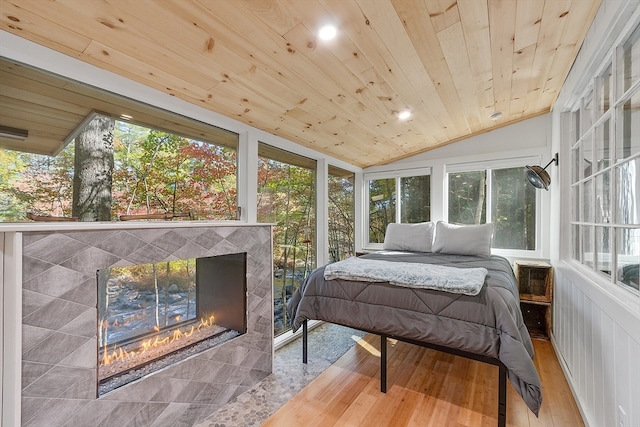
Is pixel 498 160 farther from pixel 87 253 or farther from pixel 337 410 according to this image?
pixel 87 253

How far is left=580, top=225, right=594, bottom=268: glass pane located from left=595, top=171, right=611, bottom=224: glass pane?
231 mm

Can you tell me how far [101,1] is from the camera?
1.12 metres

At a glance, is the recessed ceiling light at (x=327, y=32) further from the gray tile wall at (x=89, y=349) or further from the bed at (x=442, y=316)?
the bed at (x=442, y=316)

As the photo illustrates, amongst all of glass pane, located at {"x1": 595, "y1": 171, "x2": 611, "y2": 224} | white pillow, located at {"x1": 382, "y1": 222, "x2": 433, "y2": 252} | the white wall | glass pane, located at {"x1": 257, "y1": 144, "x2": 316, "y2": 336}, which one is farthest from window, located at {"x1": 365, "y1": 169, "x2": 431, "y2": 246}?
glass pane, located at {"x1": 595, "y1": 171, "x2": 611, "y2": 224}

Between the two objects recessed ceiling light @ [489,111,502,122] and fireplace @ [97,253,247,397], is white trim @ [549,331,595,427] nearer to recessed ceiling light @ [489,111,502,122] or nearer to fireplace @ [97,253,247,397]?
fireplace @ [97,253,247,397]

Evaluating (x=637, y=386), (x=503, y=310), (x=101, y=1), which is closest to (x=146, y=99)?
(x=101, y=1)

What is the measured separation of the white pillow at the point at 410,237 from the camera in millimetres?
3496

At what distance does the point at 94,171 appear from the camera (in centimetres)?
156

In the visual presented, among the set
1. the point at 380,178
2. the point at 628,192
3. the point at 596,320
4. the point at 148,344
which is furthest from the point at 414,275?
the point at 380,178

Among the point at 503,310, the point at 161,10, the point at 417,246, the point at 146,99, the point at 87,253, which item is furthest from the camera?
the point at 417,246

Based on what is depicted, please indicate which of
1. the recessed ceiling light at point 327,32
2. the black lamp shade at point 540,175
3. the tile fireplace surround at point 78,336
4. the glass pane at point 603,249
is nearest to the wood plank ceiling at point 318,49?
the recessed ceiling light at point 327,32

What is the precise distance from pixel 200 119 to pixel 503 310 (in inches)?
89.5

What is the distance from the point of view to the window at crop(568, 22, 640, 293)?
124 cm

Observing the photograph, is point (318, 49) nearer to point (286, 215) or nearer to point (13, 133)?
point (13, 133)
